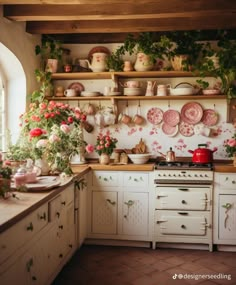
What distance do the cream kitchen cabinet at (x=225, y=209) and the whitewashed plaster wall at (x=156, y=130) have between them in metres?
0.56

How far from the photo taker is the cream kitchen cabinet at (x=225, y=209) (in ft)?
12.0

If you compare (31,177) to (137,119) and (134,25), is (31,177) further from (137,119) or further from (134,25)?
(134,25)

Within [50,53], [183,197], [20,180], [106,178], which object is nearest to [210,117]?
[183,197]

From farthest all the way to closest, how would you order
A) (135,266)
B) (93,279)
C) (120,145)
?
(120,145)
(135,266)
(93,279)

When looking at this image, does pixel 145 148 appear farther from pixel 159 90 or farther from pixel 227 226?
pixel 227 226

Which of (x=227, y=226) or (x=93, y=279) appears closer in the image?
(x=93, y=279)

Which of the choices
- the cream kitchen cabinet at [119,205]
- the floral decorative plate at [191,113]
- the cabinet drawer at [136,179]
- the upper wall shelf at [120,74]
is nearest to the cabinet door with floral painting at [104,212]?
the cream kitchen cabinet at [119,205]

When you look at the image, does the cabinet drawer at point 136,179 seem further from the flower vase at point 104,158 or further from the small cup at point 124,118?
the small cup at point 124,118

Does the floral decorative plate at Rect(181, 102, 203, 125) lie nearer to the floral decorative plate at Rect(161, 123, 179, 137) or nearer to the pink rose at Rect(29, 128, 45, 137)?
the floral decorative plate at Rect(161, 123, 179, 137)

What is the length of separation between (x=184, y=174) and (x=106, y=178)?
78cm

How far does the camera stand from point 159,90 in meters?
4.10

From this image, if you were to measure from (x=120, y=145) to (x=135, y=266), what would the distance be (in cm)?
149

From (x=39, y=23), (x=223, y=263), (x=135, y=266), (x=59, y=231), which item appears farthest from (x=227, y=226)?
(x=39, y=23)

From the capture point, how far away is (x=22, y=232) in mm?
2096
